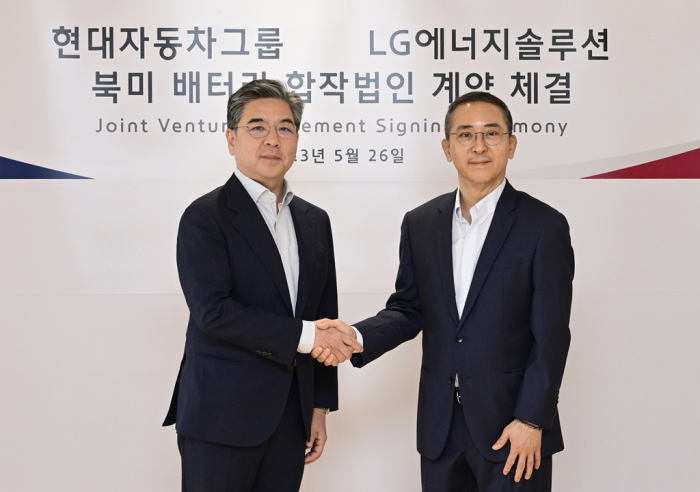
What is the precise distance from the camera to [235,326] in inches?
82.9

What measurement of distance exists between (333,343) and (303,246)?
1.12 feet

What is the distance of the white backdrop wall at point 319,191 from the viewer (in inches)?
131

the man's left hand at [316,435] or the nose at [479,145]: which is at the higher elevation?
the nose at [479,145]

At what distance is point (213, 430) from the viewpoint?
2.15 meters

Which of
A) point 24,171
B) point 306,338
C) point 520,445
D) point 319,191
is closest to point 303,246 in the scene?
point 306,338

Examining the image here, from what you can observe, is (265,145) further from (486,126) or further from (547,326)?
(547,326)

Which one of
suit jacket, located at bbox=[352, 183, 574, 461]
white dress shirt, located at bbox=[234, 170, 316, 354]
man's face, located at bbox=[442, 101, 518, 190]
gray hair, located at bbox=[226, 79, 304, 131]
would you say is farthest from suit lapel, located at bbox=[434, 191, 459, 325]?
gray hair, located at bbox=[226, 79, 304, 131]

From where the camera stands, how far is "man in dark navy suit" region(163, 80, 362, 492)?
2148 millimetres

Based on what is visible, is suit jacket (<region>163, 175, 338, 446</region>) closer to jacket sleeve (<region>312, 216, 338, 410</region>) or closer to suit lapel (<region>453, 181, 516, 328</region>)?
jacket sleeve (<region>312, 216, 338, 410</region>)

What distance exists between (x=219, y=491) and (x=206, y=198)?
36.4 inches

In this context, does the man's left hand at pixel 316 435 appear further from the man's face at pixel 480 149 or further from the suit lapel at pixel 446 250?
the man's face at pixel 480 149

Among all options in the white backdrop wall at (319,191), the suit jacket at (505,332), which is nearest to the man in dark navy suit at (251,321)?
the suit jacket at (505,332)

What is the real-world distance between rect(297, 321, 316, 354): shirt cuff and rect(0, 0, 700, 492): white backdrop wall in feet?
3.90

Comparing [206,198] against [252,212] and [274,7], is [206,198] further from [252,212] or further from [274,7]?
[274,7]
